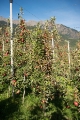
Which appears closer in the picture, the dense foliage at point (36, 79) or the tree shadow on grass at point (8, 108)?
the dense foliage at point (36, 79)

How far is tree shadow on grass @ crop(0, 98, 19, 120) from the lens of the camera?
13.0 m

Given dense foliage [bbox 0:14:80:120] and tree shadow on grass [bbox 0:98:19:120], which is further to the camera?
tree shadow on grass [bbox 0:98:19:120]

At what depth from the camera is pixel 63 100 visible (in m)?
18.2

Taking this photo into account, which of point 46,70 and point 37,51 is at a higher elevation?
point 37,51

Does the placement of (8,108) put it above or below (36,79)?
below

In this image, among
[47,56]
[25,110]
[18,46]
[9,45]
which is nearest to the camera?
[47,56]

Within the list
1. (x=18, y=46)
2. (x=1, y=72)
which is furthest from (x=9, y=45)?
(x=1, y=72)

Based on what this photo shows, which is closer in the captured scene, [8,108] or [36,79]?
[36,79]

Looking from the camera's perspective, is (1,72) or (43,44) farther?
(1,72)

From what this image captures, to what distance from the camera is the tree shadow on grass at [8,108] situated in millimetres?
12994

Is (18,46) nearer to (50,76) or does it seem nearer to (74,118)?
(50,76)

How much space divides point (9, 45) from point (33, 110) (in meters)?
7.37

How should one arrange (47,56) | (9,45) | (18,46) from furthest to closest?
1. (9,45)
2. (18,46)
3. (47,56)

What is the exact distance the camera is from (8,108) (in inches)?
556
